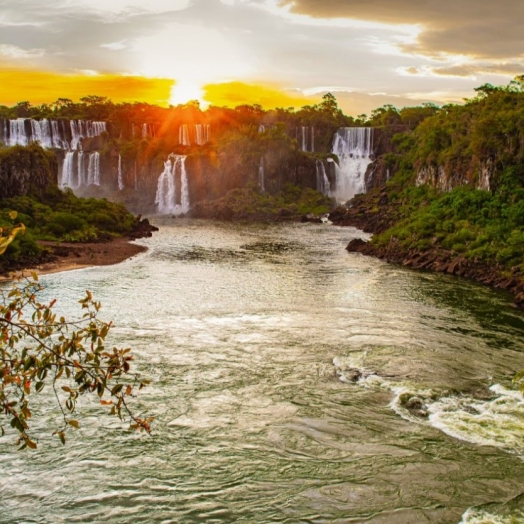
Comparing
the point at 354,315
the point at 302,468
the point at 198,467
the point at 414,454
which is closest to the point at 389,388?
the point at 414,454

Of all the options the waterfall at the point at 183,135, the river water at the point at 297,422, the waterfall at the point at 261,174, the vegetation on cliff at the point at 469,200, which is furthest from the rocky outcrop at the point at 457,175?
the waterfall at the point at 183,135

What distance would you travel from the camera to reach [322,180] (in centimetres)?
11156

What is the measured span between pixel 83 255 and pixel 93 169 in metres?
59.9

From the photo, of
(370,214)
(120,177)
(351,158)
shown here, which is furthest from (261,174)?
(370,214)

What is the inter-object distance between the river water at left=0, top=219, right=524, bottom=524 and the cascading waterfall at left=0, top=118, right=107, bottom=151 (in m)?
78.2

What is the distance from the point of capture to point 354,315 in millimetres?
31297

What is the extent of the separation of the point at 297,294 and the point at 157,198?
72.4 metres

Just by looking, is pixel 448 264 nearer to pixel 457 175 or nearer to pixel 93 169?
pixel 457 175

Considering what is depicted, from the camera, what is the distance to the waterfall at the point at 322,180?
11131cm

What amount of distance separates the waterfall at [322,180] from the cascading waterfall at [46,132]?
3973 cm

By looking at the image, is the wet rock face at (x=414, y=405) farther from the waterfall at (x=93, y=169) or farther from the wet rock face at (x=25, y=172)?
the waterfall at (x=93, y=169)

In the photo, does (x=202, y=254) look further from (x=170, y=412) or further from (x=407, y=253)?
(x=170, y=412)

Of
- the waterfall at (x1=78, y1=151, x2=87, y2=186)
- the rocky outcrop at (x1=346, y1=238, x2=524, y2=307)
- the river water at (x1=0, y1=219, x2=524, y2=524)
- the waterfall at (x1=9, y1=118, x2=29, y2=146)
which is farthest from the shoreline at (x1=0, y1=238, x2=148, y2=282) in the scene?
the waterfall at (x1=9, y1=118, x2=29, y2=146)

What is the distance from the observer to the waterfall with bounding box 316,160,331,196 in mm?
111312
